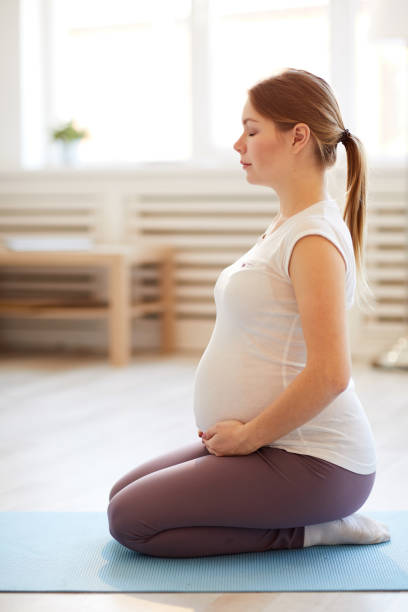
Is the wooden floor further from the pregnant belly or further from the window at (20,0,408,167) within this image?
the window at (20,0,408,167)

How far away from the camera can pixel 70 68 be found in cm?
435

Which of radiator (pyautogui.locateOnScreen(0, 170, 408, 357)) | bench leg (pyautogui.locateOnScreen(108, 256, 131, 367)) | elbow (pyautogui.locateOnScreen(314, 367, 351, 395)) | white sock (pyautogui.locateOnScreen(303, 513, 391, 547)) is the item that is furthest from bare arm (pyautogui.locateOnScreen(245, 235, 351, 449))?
radiator (pyautogui.locateOnScreen(0, 170, 408, 357))

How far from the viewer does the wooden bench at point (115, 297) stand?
11.4ft

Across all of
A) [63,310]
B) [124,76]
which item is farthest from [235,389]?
[124,76]

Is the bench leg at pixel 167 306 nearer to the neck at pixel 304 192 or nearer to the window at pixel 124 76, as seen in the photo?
the window at pixel 124 76

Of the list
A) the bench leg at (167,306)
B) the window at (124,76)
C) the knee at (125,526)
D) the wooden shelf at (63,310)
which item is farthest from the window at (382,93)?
the knee at (125,526)

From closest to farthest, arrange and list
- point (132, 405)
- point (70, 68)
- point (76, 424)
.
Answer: point (76, 424) → point (132, 405) → point (70, 68)

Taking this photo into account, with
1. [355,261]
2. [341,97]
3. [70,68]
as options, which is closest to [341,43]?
[341,97]

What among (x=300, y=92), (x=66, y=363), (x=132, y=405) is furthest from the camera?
(x=66, y=363)

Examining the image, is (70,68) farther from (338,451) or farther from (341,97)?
(338,451)

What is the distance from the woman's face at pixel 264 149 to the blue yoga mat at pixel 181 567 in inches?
24.0

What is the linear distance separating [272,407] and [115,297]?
7.31 feet

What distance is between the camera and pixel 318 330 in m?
1.27

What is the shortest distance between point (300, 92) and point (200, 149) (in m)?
2.80
